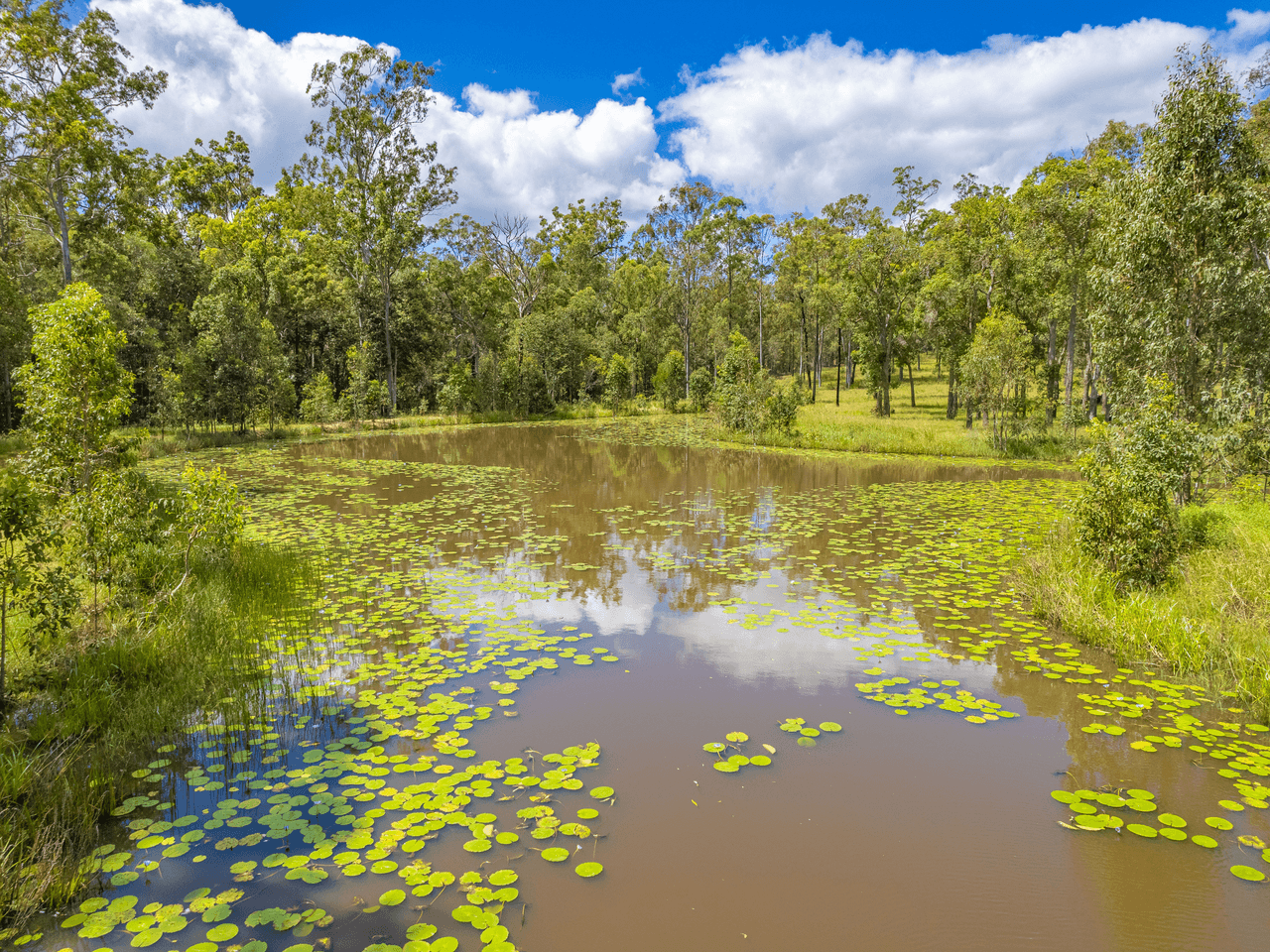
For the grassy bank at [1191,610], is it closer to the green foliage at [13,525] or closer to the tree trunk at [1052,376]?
the green foliage at [13,525]

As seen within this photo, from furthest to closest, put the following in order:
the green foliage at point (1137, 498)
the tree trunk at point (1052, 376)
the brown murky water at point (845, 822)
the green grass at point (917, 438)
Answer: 1. the tree trunk at point (1052, 376)
2. the green grass at point (917, 438)
3. the green foliage at point (1137, 498)
4. the brown murky water at point (845, 822)

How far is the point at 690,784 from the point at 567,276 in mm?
51823

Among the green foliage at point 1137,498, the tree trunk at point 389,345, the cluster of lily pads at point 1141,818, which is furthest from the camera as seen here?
the tree trunk at point 389,345

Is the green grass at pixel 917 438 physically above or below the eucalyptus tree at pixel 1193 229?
below

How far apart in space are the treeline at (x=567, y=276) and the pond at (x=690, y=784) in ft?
32.8

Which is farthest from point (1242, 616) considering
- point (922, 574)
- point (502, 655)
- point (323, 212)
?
point (323, 212)

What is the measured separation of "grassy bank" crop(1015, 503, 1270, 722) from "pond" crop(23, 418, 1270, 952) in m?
0.34

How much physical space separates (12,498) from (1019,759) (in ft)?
24.7

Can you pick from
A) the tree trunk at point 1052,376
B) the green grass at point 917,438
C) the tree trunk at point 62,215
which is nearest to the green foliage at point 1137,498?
the green grass at point 917,438

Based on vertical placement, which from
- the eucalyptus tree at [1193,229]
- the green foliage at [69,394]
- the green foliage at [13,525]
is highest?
the eucalyptus tree at [1193,229]

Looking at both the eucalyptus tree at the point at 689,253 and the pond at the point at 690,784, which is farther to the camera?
the eucalyptus tree at the point at 689,253

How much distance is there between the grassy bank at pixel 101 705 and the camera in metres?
3.49

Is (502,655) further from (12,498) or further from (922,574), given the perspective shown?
(922,574)

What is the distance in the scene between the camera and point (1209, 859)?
374 cm
